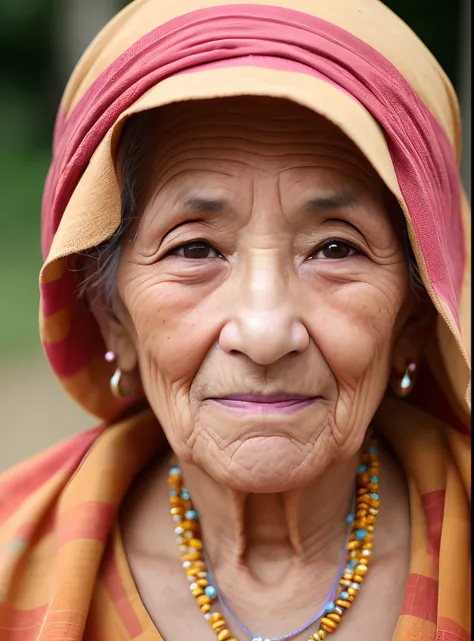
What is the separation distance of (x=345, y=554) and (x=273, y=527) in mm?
173

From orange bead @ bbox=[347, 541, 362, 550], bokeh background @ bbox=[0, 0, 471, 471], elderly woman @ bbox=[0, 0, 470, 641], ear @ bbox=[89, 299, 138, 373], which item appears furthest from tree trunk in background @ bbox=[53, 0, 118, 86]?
orange bead @ bbox=[347, 541, 362, 550]

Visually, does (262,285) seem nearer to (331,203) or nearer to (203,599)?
(331,203)

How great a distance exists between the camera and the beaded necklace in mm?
1862

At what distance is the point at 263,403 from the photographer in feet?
5.53

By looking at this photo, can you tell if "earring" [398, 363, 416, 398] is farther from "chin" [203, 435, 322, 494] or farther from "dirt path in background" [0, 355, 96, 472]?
"dirt path in background" [0, 355, 96, 472]

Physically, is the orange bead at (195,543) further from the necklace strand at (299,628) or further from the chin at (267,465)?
the chin at (267,465)

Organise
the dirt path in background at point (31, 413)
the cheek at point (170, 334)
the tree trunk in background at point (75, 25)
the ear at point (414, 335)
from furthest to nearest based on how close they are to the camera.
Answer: the tree trunk in background at point (75, 25)
the dirt path in background at point (31, 413)
the ear at point (414, 335)
the cheek at point (170, 334)

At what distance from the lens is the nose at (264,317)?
160 cm

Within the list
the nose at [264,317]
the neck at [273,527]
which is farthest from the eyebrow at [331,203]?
the neck at [273,527]

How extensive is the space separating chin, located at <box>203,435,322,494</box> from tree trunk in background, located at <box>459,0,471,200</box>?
2.82m

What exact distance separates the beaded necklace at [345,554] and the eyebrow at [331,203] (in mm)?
660

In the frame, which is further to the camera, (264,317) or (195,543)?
(195,543)

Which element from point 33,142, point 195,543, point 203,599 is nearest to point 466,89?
point 195,543

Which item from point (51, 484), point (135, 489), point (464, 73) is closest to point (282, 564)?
point (135, 489)
